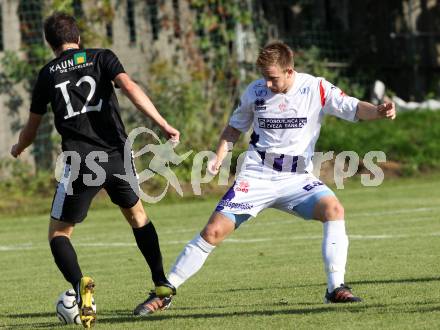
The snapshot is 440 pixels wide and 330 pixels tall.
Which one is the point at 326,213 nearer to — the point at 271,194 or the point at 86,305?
the point at 271,194

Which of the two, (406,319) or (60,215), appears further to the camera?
A: (60,215)

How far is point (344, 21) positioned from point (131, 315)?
60.0 feet

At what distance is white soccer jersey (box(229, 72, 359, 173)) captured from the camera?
25.7 ft

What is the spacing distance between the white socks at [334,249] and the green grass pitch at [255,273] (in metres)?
0.23

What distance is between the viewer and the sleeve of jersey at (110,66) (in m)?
7.53

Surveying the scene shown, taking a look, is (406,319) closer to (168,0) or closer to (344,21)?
(168,0)

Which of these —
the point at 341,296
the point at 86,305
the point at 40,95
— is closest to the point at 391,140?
the point at 341,296

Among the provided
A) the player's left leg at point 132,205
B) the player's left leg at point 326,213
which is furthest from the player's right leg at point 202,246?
the player's left leg at point 326,213

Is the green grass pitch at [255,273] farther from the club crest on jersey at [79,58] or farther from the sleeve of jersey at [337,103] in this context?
the club crest on jersey at [79,58]

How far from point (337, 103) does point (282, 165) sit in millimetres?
546

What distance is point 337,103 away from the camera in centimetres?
786

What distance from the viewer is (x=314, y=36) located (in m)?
24.2

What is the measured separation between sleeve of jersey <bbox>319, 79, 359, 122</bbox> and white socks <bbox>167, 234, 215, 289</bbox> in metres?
1.21

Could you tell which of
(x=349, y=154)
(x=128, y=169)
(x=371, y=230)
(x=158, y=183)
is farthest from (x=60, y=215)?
(x=349, y=154)
